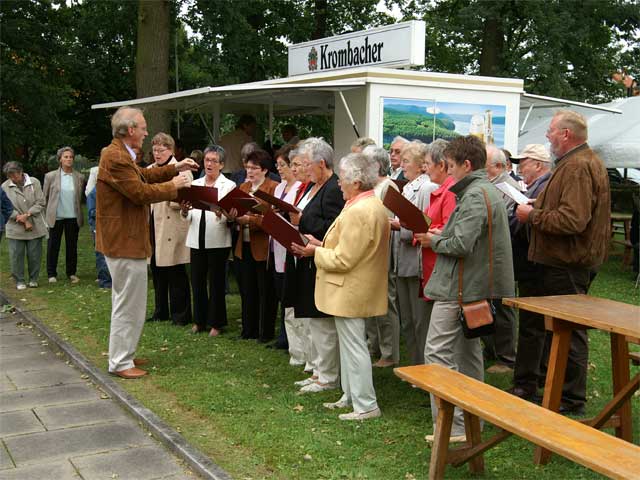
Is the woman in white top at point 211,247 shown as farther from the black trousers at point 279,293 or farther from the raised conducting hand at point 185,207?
the black trousers at point 279,293

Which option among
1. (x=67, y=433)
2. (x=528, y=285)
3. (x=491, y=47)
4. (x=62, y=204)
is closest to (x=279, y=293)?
(x=528, y=285)

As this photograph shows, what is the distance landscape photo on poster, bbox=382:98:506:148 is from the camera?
30.2 feet

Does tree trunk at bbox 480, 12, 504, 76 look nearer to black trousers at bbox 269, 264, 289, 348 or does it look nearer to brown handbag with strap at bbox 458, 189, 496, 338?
black trousers at bbox 269, 264, 289, 348

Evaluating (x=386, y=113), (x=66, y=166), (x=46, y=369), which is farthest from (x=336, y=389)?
(x=66, y=166)

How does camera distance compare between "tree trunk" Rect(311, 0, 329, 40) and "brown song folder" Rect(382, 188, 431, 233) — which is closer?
"brown song folder" Rect(382, 188, 431, 233)

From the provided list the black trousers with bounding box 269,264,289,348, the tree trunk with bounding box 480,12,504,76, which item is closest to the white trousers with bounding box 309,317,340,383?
the black trousers with bounding box 269,264,289,348

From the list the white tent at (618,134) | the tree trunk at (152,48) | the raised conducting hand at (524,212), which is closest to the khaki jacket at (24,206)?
the tree trunk at (152,48)

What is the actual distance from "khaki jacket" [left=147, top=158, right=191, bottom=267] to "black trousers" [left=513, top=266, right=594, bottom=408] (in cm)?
403

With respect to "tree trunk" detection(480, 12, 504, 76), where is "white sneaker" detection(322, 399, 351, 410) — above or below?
below

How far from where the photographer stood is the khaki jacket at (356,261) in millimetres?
5098

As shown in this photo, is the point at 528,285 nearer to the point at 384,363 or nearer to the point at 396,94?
the point at 384,363

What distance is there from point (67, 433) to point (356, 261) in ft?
7.59

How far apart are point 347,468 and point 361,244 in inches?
57.6

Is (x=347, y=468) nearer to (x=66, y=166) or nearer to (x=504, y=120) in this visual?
(x=504, y=120)
